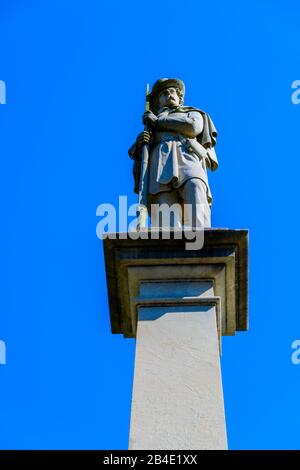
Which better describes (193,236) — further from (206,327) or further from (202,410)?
(202,410)

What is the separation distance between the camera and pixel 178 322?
7172 mm

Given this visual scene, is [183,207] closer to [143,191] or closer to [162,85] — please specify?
[143,191]

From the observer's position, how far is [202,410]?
20.4ft

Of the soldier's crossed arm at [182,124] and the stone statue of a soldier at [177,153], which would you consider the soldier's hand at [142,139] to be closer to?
the stone statue of a soldier at [177,153]

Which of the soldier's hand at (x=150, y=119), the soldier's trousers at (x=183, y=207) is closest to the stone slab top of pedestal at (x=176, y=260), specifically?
the soldier's trousers at (x=183, y=207)

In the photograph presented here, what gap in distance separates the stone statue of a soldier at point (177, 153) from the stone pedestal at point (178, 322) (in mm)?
804

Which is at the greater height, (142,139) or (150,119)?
(150,119)

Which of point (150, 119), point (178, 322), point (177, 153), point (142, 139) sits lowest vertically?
point (178, 322)

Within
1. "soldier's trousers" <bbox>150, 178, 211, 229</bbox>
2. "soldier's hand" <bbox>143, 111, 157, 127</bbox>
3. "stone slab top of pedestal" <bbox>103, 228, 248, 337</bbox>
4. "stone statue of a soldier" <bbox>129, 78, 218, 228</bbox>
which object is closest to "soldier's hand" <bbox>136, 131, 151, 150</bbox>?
"stone statue of a soldier" <bbox>129, 78, 218, 228</bbox>

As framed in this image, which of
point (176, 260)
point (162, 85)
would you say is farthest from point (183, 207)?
point (162, 85)

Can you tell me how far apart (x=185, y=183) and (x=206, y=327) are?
233cm

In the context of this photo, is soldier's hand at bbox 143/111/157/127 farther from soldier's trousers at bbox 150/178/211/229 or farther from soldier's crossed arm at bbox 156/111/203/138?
soldier's trousers at bbox 150/178/211/229

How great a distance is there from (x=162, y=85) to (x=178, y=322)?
15.3ft

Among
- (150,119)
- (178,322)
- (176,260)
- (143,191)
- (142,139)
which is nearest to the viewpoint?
(178,322)
